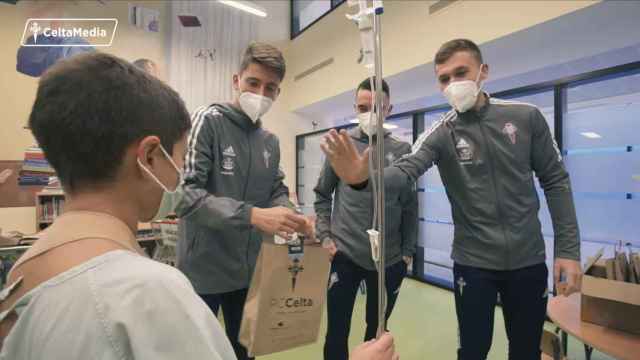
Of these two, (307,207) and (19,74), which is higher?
(19,74)

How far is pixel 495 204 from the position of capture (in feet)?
4.51

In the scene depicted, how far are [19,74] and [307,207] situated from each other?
4.19 metres

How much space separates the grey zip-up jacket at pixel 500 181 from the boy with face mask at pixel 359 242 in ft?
1.01

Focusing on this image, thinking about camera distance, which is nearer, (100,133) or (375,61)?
(100,133)

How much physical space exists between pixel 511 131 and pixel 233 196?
111cm

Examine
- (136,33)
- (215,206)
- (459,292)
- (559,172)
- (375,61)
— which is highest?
(136,33)

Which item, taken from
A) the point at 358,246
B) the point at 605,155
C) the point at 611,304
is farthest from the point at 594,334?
the point at 605,155

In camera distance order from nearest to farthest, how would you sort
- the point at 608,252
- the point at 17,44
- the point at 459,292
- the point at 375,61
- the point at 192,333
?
the point at 192,333
the point at 375,61
the point at 459,292
the point at 608,252
the point at 17,44

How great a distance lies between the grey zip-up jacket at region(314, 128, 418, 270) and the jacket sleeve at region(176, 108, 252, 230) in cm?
63

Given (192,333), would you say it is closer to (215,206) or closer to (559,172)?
(215,206)

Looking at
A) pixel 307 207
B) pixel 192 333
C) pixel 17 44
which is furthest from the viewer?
pixel 307 207

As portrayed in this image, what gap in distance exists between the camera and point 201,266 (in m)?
1.29

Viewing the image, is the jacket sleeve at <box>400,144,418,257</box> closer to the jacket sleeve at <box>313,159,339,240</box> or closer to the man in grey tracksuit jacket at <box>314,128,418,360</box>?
the man in grey tracksuit jacket at <box>314,128,418,360</box>

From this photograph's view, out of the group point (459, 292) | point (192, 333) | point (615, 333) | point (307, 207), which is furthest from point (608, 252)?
point (307, 207)
